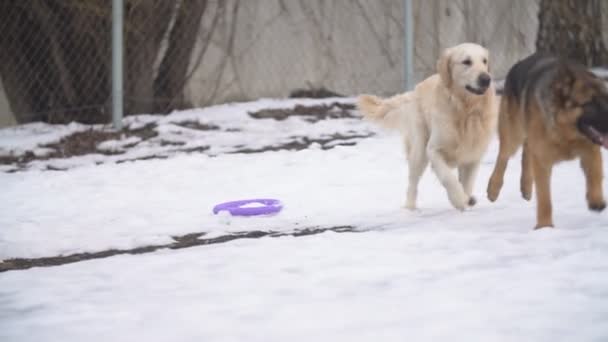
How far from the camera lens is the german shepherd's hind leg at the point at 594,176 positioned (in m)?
3.50

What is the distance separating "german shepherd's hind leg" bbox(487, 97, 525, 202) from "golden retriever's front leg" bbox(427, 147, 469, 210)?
16cm

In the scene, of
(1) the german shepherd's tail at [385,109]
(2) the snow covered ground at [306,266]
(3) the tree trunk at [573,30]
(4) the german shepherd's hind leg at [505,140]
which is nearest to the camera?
(2) the snow covered ground at [306,266]

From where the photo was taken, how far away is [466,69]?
14.4 feet

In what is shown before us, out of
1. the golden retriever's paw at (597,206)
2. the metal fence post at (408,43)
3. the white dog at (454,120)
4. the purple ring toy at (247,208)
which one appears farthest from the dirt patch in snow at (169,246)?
the metal fence post at (408,43)

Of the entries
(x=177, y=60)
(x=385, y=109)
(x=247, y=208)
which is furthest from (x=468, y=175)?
(x=177, y=60)

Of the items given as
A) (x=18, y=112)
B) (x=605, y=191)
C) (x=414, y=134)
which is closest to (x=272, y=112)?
(x=18, y=112)

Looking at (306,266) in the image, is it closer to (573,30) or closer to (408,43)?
(408,43)

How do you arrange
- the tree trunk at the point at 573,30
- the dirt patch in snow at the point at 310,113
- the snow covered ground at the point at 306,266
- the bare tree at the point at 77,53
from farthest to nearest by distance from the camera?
1. the tree trunk at the point at 573,30
2. the dirt patch in snow at the point at 310,113
3. the bare tree at the point at 77,53
4. the snow covered ground at the point at 306,266

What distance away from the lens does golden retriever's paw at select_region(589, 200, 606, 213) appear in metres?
3.54

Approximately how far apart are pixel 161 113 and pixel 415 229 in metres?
5.68

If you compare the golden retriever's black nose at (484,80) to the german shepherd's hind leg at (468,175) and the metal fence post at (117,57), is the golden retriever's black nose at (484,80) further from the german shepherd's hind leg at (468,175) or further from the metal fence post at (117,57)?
the metal fence post at (117,57)

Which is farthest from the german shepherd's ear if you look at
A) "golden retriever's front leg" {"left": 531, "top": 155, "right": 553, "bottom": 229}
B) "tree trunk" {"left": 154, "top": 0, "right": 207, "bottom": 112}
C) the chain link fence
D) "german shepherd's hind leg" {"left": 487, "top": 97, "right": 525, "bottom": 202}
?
"tree trunk" {"left": 154, "top": 0, "right": 207, "bottom": 112}

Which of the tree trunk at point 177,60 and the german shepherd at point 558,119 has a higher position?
the tree trunk at point 177,60

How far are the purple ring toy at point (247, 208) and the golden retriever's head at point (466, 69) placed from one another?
47.0 inches
